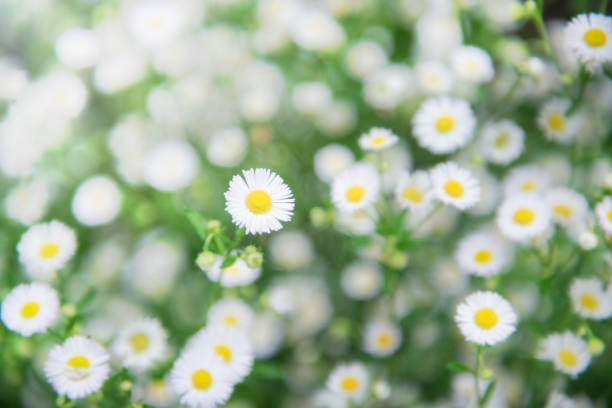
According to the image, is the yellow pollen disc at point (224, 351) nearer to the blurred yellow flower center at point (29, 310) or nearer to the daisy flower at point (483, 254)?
the blurred yellow flower center at point (29, 310)

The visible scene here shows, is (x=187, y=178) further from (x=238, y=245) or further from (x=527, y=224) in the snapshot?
(x=527, y=224)

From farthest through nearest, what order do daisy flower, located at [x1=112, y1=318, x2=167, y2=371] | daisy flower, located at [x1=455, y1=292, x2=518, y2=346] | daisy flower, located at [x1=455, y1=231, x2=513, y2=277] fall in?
daisy flower, located at [x1=455, y1=231, x2=513, y2=277]
daisy flower, located at [x1=112, y1=318, x2=167, y2=371]
daisy flower, located at [x1=455, y1=292, x2=518, y2=346]

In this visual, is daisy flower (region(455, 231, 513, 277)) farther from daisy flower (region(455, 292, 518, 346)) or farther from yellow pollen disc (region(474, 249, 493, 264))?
daisy flower (region(455, 292, 518, 346))

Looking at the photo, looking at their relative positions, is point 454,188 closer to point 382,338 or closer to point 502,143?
point 502,143

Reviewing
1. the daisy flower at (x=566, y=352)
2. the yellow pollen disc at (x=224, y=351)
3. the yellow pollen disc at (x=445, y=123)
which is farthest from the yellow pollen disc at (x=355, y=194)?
the daisy flower at (x=566, y=352)

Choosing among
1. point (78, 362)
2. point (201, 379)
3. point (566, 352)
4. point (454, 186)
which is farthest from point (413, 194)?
point (78, 362)

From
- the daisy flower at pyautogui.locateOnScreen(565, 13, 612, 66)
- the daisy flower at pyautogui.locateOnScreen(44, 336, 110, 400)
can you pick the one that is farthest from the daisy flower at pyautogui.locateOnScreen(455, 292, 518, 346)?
the daisy flower at pyautogui.locateOnScreen(44, 336, 110, 400)
